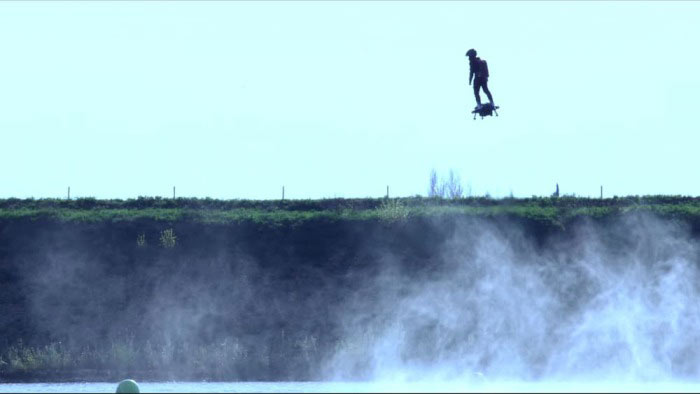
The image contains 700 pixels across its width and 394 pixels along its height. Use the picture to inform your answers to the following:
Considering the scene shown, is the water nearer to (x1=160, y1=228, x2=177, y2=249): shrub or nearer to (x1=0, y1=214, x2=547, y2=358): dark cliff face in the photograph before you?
(x1=0, y1=214, x2=547, y2=358): dark cliff face

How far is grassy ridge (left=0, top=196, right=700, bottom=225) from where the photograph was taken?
228 ft

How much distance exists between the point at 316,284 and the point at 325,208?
9.54 meters

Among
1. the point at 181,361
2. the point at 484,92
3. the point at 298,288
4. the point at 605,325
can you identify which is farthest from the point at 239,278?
the point at 484,92

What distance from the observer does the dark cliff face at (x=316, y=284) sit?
187ft

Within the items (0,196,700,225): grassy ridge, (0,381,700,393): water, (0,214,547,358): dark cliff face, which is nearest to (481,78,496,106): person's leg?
(0,381,700,393): water

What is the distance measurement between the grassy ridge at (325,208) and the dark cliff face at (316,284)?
83 cm

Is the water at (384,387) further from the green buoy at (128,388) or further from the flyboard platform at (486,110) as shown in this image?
the flyboard platform at (486,110)

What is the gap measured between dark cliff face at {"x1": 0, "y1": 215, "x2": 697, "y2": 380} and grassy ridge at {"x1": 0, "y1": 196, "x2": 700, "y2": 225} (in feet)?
2.73

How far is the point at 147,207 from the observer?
74188 millimetres

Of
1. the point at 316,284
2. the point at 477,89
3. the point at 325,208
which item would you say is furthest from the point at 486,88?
the point at 325,208

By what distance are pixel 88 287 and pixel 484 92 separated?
81.9 ft

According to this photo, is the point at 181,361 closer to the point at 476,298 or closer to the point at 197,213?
the point at 476,298

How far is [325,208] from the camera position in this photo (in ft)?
240

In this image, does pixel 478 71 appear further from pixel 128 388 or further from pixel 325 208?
Result: pixel 325 208
